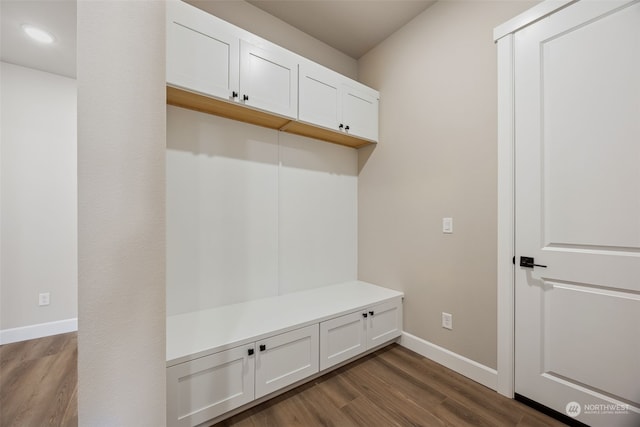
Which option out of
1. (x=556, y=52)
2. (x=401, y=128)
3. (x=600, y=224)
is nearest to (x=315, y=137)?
(x=401, y=128)

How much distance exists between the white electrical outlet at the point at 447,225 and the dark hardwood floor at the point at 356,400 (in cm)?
108

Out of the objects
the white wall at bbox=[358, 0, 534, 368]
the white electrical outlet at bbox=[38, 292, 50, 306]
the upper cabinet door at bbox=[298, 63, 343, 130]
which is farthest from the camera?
the white electrical outlet at bbox=[38, 292, 50, 306]

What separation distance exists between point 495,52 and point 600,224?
1.28 metres

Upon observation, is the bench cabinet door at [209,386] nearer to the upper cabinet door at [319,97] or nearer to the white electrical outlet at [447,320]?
the white electrical outlet at [447,320]

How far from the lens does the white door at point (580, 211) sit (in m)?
1.30

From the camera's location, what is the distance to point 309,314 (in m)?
1.88

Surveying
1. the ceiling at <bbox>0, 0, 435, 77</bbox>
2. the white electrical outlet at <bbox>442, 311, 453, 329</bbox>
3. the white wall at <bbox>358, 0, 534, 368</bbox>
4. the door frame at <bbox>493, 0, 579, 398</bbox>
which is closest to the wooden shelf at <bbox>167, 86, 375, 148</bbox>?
the white wall at <bbox>358, 0, 534, 368</bbox>

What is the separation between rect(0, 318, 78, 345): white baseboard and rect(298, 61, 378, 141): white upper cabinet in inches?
131

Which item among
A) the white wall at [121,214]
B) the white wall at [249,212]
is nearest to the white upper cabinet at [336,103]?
the white wall at [249,212]

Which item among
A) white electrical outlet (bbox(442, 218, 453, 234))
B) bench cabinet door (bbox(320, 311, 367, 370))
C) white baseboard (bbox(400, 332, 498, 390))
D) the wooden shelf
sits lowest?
white baseboard (bbox(400, 332, 498, 390))

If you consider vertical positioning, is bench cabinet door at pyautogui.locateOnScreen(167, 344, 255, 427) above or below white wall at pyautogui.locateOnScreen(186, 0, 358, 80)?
below

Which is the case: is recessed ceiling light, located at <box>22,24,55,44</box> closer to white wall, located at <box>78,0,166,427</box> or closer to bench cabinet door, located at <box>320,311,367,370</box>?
white wall, located at <box>78,0,166,427</box>

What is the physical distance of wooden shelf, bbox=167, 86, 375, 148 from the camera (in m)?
1.73

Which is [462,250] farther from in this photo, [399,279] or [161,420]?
[161,420]
